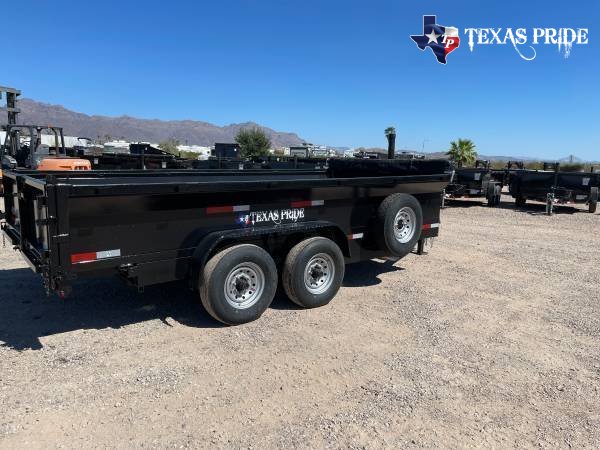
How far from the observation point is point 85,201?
3.81m

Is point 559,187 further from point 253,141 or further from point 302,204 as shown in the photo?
point 253,141

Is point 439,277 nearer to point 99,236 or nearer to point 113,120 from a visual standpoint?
point 99,236

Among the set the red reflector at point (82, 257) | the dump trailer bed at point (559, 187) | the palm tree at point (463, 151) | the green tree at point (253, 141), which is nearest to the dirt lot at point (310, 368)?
the red reflector at point (82, 257)

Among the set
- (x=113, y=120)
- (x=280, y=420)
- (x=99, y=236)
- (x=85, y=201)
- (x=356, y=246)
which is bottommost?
(x=280, y=420)

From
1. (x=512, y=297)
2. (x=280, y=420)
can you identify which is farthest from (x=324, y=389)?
(x=512, y=297)

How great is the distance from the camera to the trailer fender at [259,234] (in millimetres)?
4406

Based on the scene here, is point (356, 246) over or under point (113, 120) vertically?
under

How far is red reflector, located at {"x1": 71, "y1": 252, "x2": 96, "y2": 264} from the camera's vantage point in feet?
12.7

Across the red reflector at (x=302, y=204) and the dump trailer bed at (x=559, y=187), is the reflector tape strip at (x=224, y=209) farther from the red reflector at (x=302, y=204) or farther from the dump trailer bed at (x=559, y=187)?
the dump trailer bed at (x=559, y=187)

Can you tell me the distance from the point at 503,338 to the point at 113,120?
179791 millimetres

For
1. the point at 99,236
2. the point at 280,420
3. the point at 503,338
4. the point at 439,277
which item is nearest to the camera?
the point at 280,420

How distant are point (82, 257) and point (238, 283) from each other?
1428 millimetres

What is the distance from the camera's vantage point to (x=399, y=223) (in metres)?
6.07

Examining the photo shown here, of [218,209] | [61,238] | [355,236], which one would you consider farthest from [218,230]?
[355,236]
